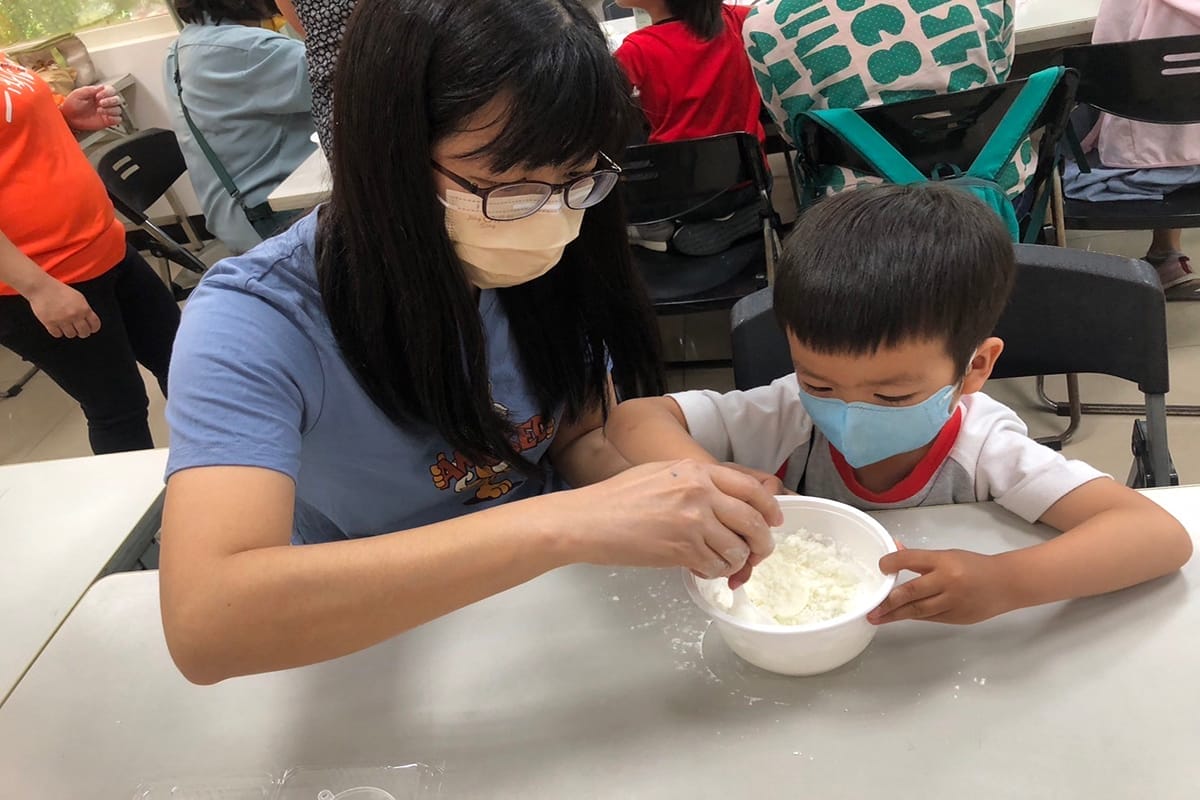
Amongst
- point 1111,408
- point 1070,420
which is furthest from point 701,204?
point 1111,408

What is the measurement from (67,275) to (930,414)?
186cm

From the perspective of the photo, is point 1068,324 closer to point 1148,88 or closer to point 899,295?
point 899,295

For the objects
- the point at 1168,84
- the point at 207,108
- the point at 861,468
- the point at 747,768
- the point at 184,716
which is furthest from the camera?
the point at 207,108

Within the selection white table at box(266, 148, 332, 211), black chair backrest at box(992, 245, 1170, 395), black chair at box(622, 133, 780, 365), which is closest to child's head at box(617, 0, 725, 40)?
black chair at box(622, 133, 780, 365)

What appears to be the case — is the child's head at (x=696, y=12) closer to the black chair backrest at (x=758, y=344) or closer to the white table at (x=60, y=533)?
the black chair backrest at (x=758, y=344)

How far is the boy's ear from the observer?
98cm

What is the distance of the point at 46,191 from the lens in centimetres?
184

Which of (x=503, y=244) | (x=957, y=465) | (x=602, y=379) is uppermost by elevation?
(x=503, y=244)

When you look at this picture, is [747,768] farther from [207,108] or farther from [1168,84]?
[207,108]

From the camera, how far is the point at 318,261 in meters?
0.88

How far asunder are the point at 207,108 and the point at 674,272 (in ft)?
4.69

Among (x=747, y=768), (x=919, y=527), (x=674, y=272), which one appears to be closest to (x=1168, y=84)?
(x=674, y=272)

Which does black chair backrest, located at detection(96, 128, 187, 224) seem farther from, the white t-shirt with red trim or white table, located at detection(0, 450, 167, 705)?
the white t-shirt with red trim

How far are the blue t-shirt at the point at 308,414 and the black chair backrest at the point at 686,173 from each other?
3.21 ft
